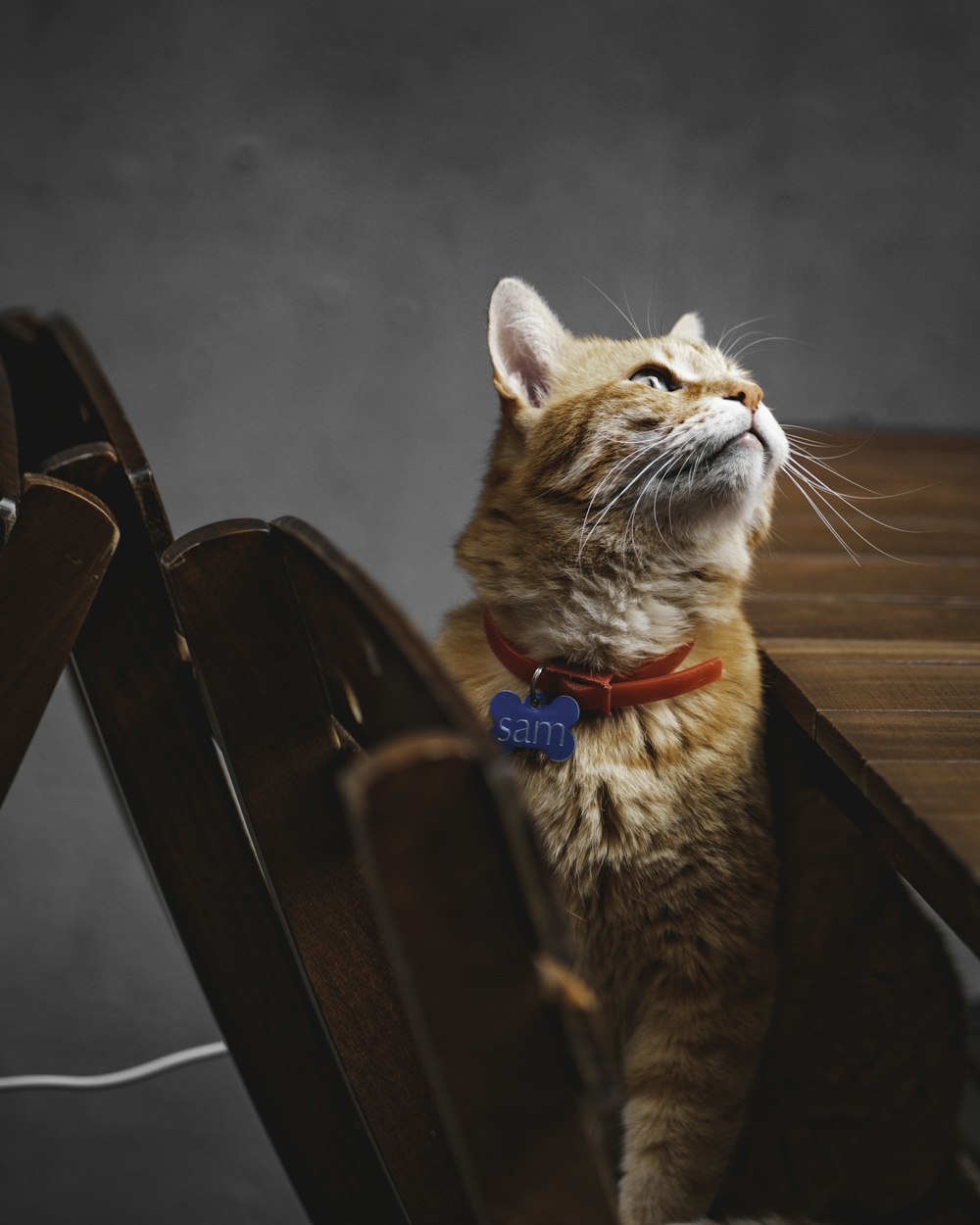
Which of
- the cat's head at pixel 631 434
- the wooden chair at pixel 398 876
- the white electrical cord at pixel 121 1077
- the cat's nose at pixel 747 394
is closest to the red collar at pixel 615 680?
the cat's head at pixel 631 434

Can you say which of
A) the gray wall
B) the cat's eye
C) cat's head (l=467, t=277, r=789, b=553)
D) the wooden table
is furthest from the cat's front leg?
the gray wall

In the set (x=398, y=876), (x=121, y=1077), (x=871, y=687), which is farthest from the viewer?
(x=121, y=1077)

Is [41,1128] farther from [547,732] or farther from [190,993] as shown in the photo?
[547,732]

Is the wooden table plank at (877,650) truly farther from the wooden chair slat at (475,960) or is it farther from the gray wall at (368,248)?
the gray wall at (368,248)

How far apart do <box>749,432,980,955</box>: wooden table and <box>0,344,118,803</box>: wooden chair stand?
531 mm

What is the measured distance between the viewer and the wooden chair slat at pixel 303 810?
1.98 ft

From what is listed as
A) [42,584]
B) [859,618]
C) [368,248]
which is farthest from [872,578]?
[368,248]

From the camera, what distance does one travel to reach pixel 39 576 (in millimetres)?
618

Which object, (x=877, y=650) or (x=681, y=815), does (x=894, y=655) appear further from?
(x=681, y=815)

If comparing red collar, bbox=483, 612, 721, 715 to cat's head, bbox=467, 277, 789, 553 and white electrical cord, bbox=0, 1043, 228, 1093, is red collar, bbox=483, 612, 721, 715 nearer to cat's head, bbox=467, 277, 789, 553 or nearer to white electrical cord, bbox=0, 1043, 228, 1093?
cat's head, bbox=467, 277, 789, 553

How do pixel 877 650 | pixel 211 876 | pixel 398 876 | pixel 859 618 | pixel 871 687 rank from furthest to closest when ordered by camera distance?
pixel 859 618, pixel 877 650, pixel 871 687, pixel 211 876, pixel 398 876

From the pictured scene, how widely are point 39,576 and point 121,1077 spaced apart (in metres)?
1.51

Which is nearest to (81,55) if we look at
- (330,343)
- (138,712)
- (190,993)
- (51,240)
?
(51,240)

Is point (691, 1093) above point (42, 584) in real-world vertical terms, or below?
below
